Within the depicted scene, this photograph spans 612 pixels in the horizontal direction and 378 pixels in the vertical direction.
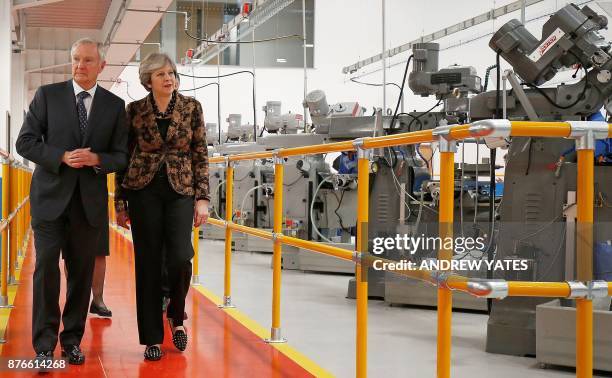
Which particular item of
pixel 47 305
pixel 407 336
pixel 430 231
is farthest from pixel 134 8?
pixel 430 231

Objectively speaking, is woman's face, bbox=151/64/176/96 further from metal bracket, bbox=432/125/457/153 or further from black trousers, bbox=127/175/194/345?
metal bracket, bbox=432/125/457/153

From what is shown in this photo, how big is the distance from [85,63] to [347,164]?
501 centimetres

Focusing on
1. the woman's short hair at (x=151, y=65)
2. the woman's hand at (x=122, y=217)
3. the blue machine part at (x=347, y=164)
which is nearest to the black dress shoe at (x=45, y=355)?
the woman's hand at (x=122, y=217)

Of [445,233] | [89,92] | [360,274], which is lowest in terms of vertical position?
[360,274]

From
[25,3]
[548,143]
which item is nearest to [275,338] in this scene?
[548,143]

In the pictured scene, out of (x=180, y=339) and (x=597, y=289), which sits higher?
(x=597, y=289)

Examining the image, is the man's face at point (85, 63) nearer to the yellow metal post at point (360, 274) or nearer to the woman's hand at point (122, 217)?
the woman's hand at point (122, 217)

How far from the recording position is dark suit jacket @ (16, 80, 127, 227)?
338 centimetres

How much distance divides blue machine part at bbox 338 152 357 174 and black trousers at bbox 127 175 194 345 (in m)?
4.63

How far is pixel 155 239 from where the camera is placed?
12.1 feet

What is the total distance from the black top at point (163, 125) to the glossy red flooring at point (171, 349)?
106 cm

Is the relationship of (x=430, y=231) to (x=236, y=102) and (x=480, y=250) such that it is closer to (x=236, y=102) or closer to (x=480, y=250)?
(x=480, y=250)

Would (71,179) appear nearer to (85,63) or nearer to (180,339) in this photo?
Result: (85,63)

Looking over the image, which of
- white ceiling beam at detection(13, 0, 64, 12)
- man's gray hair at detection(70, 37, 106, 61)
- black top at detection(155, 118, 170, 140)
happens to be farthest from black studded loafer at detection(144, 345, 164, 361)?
white ceiling beam at detection(13, 0, 64, 12)
